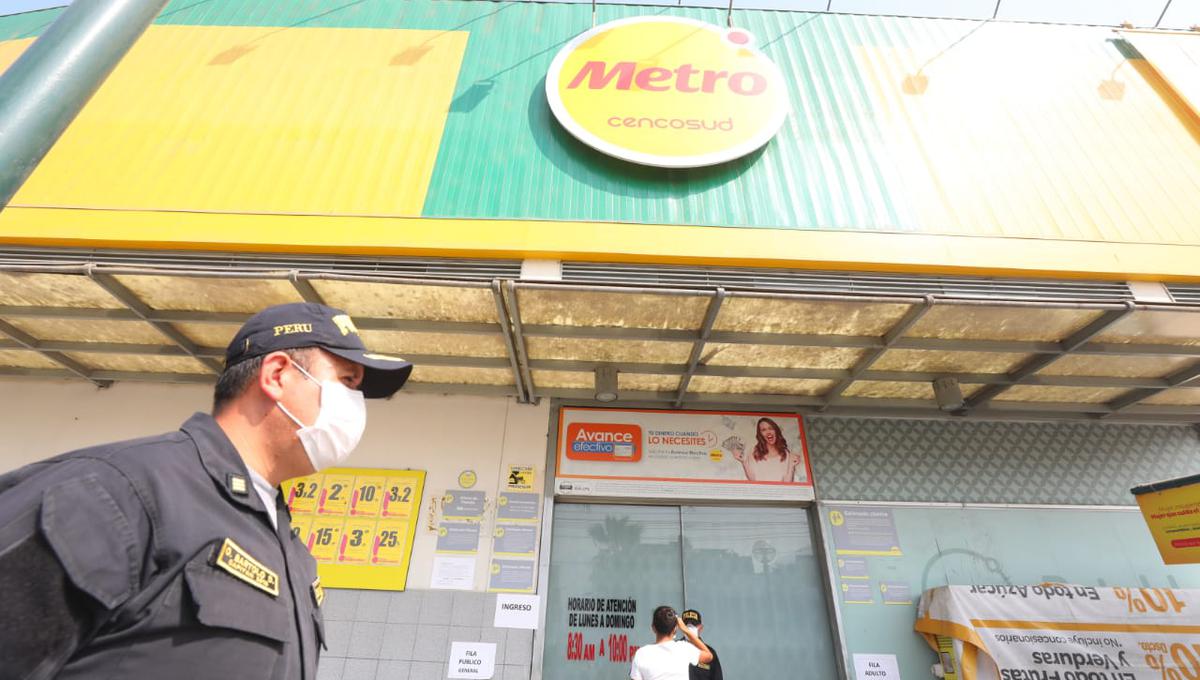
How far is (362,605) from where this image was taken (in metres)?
4.74

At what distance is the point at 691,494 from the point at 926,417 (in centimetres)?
299

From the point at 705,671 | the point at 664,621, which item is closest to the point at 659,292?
the point at 664,621

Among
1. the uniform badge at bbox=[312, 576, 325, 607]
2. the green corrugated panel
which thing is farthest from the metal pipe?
the green corrugated panel

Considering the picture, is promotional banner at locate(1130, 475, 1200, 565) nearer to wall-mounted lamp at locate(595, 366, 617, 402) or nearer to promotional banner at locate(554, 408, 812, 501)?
promotional banner at locate(554, 408, 812, 501)

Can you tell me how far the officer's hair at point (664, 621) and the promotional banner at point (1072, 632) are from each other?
271 cm

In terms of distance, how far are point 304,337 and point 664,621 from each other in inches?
134

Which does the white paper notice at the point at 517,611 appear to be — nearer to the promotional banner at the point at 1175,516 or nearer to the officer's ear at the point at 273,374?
the officer's ear at the point at 273,374

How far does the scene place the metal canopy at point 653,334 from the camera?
13.1 feet

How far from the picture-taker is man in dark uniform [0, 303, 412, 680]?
0.75 m

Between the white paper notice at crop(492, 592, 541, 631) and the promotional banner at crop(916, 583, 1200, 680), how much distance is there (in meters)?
3.82

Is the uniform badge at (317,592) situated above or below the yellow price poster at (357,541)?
below

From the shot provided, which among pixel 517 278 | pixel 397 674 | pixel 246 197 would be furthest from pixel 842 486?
pixel 246 197

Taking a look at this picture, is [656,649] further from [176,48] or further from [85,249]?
[176,48]

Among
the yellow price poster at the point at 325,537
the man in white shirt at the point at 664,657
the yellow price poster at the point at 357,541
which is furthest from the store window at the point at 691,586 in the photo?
the yellow price poster at the point at 325,537
